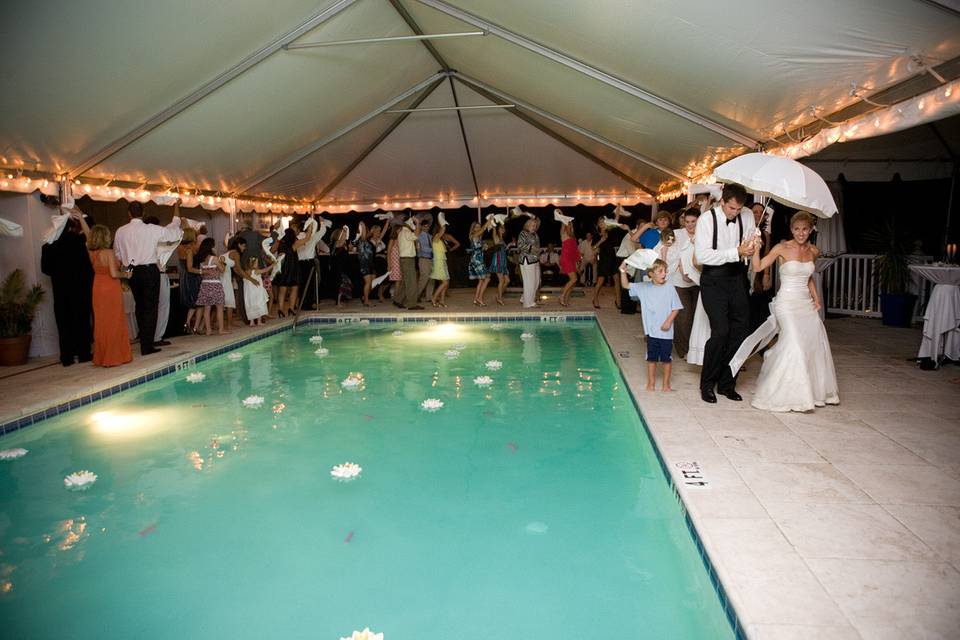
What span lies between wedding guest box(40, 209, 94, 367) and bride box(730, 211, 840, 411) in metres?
7.25

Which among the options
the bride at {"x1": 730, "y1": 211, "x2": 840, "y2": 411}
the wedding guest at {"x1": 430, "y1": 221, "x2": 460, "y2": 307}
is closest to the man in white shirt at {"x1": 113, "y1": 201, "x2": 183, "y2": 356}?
the wedding guest at {"x1": 430, "y1": 221, "x2": 460, "y2": 307}

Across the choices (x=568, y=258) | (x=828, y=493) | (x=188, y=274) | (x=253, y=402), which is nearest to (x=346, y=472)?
(x=253, y=402)

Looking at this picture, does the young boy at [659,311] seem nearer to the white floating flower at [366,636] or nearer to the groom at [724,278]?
the groom at [724,278]

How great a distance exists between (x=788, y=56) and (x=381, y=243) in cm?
974

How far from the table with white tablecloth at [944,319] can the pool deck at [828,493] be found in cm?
22

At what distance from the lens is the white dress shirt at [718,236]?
4.93 meters

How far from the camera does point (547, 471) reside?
14.5 feet

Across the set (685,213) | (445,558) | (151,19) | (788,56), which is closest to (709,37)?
(788,56)

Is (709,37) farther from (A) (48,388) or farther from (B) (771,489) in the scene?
(A) (48,388)

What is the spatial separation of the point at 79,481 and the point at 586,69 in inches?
258

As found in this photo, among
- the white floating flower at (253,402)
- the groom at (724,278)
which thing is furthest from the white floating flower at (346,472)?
the groom at (724,278)

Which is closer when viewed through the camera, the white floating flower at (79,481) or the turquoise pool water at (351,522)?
the turquoise pool water at (351,522)

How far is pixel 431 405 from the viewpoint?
596cm

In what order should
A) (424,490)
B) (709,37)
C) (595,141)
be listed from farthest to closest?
1. (595,141)
2. (709,37)
3. (424,490)
